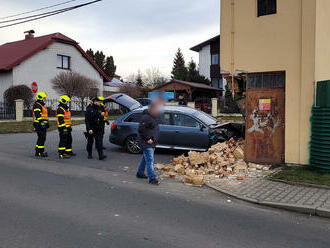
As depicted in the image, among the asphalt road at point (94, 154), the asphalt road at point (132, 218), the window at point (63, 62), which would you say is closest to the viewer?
the asphalt road at point (132, 218)

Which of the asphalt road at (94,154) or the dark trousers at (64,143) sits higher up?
the dark trousers at (64,143)

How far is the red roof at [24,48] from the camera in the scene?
2881 cm

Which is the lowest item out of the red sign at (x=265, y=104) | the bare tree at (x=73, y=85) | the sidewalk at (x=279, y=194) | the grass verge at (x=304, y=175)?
the sidewalk at (x=279, y=194)

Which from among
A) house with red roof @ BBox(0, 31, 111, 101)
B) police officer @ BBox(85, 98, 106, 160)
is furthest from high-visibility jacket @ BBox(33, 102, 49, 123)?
house with red roof @ BBox(0, 31, 111, 101)

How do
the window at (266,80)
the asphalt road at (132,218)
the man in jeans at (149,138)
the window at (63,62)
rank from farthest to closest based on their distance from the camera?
the window at (63,62)
the window at (266,80)
the man in jeans at (149,138)
the asphalt road at (132,218)

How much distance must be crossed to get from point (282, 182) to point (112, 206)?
3.53 m

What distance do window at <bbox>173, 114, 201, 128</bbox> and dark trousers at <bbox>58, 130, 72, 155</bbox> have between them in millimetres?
3195

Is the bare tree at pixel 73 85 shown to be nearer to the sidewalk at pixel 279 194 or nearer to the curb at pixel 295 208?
the sidewalk at pixel 279 194

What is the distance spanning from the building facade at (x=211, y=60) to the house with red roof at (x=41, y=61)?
15254 mm

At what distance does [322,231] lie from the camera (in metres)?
4.42

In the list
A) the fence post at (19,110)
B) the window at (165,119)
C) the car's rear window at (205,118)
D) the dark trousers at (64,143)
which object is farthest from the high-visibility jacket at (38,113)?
the fence post at (19,110)

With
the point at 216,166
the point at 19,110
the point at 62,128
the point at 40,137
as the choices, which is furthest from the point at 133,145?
the point at 19,110

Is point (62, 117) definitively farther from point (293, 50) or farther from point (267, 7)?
point (293, 50)

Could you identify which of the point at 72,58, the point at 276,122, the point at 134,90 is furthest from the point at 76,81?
the point at 276,122
